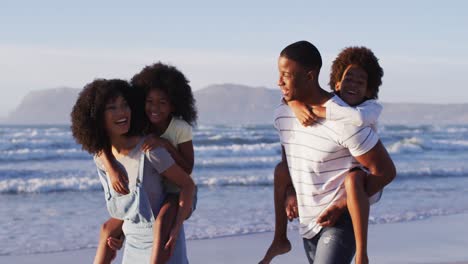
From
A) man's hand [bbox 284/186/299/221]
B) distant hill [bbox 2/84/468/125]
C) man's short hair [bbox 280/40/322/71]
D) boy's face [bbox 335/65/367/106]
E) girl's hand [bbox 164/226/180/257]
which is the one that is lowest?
distant hill [bbox 2/84/468/125]

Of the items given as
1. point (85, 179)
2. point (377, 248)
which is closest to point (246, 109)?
point (85, 179)

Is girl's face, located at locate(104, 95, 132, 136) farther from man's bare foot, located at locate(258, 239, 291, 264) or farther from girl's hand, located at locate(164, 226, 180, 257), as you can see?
man's bare foot, located at locate(258, 239, 291, 264)

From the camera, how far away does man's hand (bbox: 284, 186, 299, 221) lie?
328 centimetres

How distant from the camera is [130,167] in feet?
11.1

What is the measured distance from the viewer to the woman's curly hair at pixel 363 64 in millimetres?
3352

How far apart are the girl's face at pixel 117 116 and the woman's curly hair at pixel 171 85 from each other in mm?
164

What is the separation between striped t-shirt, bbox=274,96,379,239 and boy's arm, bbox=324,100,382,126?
0.08 feet

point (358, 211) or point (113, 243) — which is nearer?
point (358, 211)

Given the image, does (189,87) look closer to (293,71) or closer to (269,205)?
(293,71)

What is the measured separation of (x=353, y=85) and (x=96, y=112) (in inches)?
47.9

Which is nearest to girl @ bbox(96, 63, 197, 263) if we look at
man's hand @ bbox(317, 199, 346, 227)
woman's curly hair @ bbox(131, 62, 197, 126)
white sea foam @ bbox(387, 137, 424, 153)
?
woman's curly hair @ bbox(131, 62, 197, 126)

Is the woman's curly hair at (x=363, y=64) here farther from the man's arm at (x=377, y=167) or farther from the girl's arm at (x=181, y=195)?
the girl's arm at (x=181, y=195)

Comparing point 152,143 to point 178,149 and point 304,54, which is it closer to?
point 178,149

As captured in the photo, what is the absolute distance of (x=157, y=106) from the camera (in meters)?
3.53
